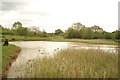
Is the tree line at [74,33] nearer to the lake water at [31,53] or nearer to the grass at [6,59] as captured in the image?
the lake water at [31,53]

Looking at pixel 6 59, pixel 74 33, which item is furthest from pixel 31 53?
pixel 74 33

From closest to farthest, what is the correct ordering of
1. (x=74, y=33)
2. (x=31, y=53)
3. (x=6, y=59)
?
(x=6, y=59) < (x=31, y=53) < (x=74, y=33)

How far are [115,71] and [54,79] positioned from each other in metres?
2.12

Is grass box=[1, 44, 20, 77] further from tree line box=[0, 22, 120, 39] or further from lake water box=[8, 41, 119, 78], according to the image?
tree line box=[0, 22, 120, 39]

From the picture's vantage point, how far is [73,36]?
44.0 metres

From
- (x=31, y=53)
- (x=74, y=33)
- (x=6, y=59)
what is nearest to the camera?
(x=6, y=59)

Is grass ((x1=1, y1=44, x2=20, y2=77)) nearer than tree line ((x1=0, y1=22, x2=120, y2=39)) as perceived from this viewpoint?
Yes

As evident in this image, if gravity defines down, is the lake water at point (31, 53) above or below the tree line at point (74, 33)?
below

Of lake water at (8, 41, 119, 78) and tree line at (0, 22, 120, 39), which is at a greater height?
tree line at (0, 22, 120, 39)

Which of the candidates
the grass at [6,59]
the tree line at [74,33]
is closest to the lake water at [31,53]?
the grass at [6,59]

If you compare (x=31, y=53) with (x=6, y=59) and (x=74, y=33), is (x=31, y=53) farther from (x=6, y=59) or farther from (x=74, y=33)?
(x=74, y=33)

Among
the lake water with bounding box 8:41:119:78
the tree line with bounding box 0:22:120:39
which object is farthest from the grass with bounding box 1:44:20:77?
the tree line with bounding box 0:22:120:39

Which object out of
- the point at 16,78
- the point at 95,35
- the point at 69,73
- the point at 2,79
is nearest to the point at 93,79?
the point at 69,73

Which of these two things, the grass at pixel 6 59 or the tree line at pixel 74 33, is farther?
the tree line at pixel 74 33
